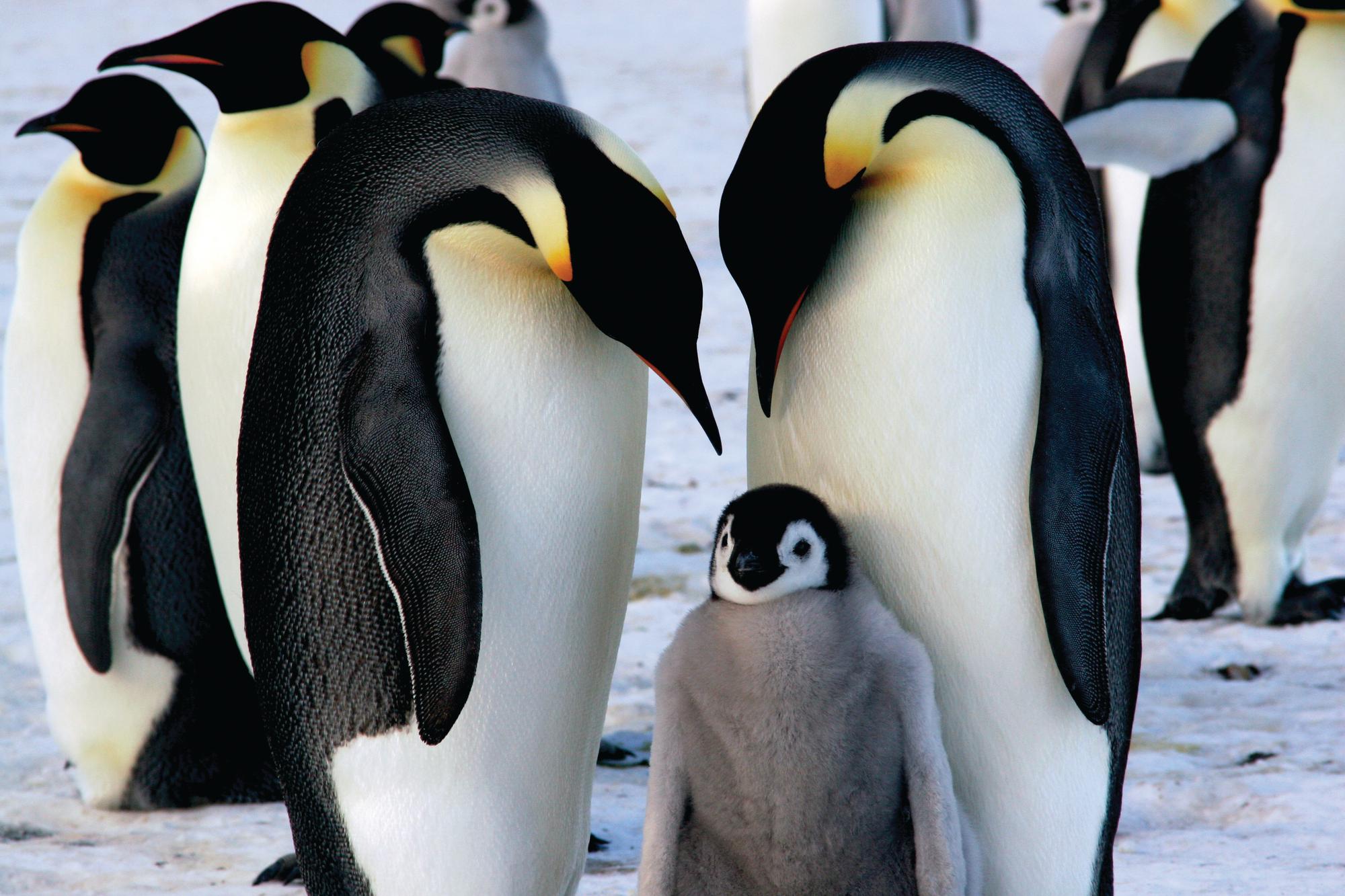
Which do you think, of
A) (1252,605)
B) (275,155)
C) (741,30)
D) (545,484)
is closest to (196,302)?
(275,155)

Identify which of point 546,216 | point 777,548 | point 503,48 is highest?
point 546,216

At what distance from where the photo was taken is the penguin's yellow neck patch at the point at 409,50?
465 cm

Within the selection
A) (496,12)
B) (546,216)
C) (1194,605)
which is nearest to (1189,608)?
(1194,605)

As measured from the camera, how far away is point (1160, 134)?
3617mm

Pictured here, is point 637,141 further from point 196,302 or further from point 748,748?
point 748,748

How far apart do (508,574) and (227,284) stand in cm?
78

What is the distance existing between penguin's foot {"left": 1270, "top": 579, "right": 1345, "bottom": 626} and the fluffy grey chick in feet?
16.4

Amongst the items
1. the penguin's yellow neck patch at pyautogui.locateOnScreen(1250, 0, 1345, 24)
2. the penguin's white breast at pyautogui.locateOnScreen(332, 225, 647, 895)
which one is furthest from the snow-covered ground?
the penguin's yellow neck patch at pyautogui.locateOnScreen(1250, 0, 1345, 24)

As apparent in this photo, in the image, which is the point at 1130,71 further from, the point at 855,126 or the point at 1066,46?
the point at 855,126

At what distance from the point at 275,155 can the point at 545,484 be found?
896 millimetres

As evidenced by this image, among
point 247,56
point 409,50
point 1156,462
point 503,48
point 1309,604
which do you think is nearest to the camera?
point 247,56

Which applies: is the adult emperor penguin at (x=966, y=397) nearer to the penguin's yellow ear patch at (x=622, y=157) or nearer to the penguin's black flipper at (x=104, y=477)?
the penguin's yellow ear patch at (x=622, y=157)

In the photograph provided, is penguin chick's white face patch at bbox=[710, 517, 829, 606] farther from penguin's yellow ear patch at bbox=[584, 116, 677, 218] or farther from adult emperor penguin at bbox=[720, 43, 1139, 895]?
penguin's yellow ear patch at bbox=[584, 116, 677, 218]

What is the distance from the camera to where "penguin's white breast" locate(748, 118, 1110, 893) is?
6.32 ft
